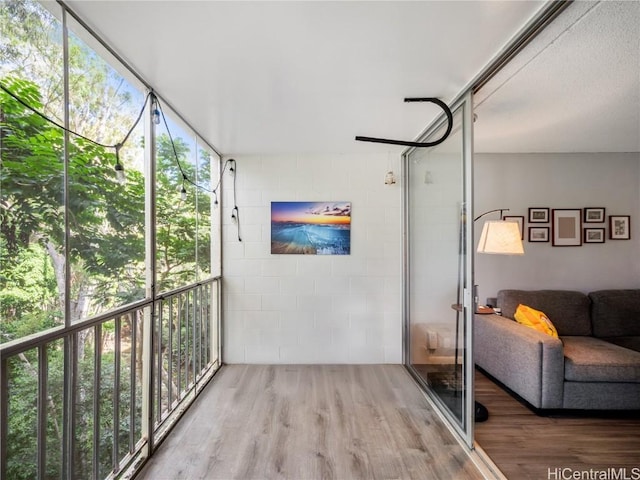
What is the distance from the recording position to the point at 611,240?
10.3ft

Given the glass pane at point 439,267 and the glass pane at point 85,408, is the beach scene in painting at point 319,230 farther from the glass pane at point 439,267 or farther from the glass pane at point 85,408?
the glass pane at point 85,408

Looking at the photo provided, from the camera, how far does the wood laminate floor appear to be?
63.9 inches

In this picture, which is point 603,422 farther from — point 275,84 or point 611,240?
point 275,84

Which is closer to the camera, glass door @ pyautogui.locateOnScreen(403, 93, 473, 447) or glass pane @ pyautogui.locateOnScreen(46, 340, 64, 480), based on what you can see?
glass pane @ pyautogui.locateOnScreen(46, 340, 64, 480)

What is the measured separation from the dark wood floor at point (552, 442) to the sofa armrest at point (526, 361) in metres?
0.15

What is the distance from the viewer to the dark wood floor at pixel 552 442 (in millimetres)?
1651

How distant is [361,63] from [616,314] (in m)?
3.27

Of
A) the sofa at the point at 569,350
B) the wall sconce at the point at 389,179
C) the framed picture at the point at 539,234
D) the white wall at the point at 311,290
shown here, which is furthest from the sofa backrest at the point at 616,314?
the wall sconce at the point at 389,179

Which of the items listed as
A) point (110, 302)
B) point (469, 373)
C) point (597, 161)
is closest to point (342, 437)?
point (469, 373)

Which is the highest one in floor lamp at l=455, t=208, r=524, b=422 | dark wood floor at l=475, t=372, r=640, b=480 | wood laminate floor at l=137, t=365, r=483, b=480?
floor lamp at l=455, t=208, r=524, b=422

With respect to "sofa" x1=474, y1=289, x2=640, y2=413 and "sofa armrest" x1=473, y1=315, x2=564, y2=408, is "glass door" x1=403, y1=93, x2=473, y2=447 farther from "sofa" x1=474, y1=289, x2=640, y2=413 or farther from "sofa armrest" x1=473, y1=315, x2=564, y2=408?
"sofa" x1=474, y1=289, x2=640, y2=413

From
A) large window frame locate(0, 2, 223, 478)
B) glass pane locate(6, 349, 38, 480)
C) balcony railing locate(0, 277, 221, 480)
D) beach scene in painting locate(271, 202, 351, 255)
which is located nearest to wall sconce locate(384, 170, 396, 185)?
beach scene in painting locate(271, 202, 351, 255)

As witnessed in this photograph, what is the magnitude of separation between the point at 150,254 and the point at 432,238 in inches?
82.8

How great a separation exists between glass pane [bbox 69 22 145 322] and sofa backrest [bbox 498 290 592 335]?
124 inches
